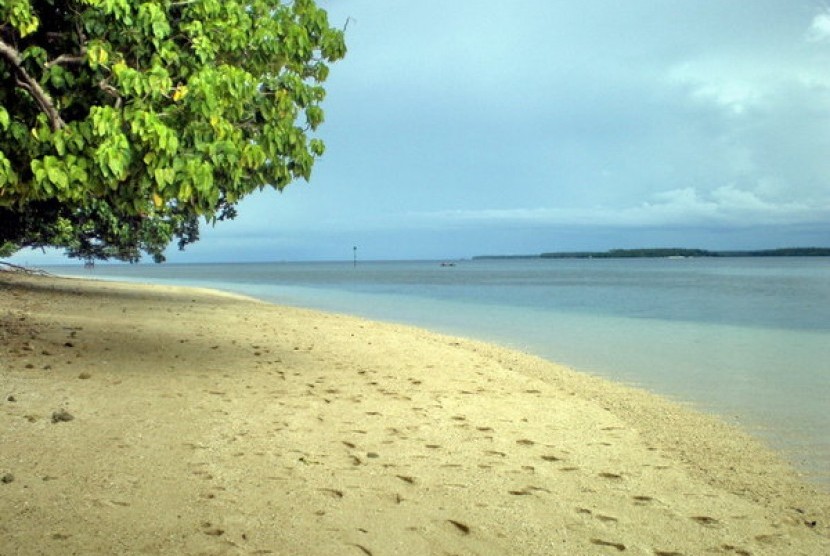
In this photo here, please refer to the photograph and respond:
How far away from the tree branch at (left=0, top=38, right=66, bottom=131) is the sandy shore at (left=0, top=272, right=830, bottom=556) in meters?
2.94

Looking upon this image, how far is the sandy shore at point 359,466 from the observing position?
3900mm

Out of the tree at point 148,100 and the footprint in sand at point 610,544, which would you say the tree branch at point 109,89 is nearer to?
the tree at point 148,100

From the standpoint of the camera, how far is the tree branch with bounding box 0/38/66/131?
6.92m

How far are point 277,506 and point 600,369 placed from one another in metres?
10.4

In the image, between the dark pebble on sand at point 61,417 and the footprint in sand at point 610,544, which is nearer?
the footprint in sand at point 610,544

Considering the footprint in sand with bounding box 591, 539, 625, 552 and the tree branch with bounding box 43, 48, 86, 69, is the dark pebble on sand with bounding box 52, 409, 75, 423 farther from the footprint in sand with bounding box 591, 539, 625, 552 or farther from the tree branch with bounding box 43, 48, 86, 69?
the footprint in sand with bounding box 591, 539, 625, 552

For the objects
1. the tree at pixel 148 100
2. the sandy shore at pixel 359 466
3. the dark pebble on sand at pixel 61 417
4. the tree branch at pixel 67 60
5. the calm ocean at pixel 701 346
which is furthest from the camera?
the calm ocean at pixel 701 346

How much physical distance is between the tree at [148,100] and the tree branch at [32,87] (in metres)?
0.02

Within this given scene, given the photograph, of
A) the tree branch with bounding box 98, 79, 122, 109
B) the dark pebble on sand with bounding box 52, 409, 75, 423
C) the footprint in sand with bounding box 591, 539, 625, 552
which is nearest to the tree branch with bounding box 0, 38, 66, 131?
the tree branch with bounding box 98, 79, 122, 109

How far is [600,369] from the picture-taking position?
13430 mm

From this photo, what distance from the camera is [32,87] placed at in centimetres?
694

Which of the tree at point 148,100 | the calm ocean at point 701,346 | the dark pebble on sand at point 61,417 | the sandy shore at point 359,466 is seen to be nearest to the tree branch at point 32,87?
the tree at point 148,100

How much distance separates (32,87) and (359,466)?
211 inches

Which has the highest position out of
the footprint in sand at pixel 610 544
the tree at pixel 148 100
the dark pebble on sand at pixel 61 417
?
the tree at pixel 148 100
